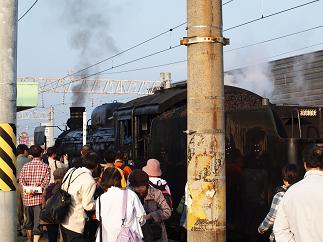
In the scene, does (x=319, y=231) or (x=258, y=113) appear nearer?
(x=319, y=231)

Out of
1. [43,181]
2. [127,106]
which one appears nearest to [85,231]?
[43,181]

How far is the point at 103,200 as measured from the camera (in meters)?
5.65

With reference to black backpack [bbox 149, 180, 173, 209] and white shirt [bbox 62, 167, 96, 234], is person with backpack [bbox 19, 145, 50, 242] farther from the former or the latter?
black backpack [bbox 149, 180, 173, 209]

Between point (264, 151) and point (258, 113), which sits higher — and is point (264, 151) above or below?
below

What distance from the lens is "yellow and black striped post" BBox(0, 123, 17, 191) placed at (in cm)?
769

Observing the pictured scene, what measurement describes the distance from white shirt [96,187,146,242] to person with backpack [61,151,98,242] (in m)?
1.45

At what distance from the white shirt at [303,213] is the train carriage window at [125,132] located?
9.53m

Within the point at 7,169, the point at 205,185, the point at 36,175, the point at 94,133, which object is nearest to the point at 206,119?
the point at 205,185

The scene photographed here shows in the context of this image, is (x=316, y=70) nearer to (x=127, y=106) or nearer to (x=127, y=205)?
(x=127, y=106)

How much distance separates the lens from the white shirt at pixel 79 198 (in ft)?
23.3

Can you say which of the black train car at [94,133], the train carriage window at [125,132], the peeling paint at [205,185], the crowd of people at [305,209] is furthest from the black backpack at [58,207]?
the black train car at [94,133]

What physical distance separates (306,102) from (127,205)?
1667cm

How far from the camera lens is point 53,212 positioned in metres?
7.04

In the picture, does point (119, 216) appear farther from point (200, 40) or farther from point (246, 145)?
point (246, 145)
